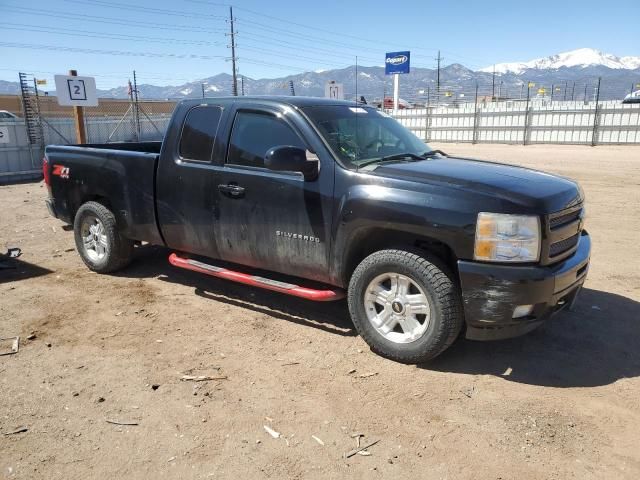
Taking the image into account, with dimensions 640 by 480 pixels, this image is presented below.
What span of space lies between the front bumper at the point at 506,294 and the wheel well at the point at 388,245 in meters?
0.26

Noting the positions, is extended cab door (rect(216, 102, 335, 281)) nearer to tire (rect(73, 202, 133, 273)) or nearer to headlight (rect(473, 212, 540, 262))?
headlight (rect(473, 212, 540, 262))

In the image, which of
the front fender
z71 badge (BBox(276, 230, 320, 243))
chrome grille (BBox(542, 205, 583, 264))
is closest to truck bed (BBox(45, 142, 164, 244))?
z71 badge (BBox(276, 230, 320, 243))

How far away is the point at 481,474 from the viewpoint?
2.71 m

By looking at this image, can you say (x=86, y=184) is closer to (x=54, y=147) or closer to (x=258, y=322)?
(x=54, y=147)

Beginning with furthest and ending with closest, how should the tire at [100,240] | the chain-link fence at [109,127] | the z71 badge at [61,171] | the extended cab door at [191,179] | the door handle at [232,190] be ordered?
the chain-link fence at [109,127], the z71 badge at [61,171], the tire at [100,240], the extended cab door at [191,179], the door handle at [232,190]

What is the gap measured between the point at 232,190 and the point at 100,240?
2.27 metres

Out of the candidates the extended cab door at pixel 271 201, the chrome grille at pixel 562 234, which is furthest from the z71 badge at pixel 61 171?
the chrome grille at pixel 562 234

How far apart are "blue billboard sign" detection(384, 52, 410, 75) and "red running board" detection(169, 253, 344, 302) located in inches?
921

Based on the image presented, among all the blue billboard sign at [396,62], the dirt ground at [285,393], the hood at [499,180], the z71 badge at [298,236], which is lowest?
the dirt ground at [285,393]

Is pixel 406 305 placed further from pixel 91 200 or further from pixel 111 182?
pixel 91 200

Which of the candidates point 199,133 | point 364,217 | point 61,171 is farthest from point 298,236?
point 61,171

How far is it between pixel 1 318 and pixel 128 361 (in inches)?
66.0

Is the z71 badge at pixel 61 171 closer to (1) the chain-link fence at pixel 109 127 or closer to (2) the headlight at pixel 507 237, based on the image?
(2) the headlight at pixel 507 237

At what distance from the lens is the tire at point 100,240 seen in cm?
568
